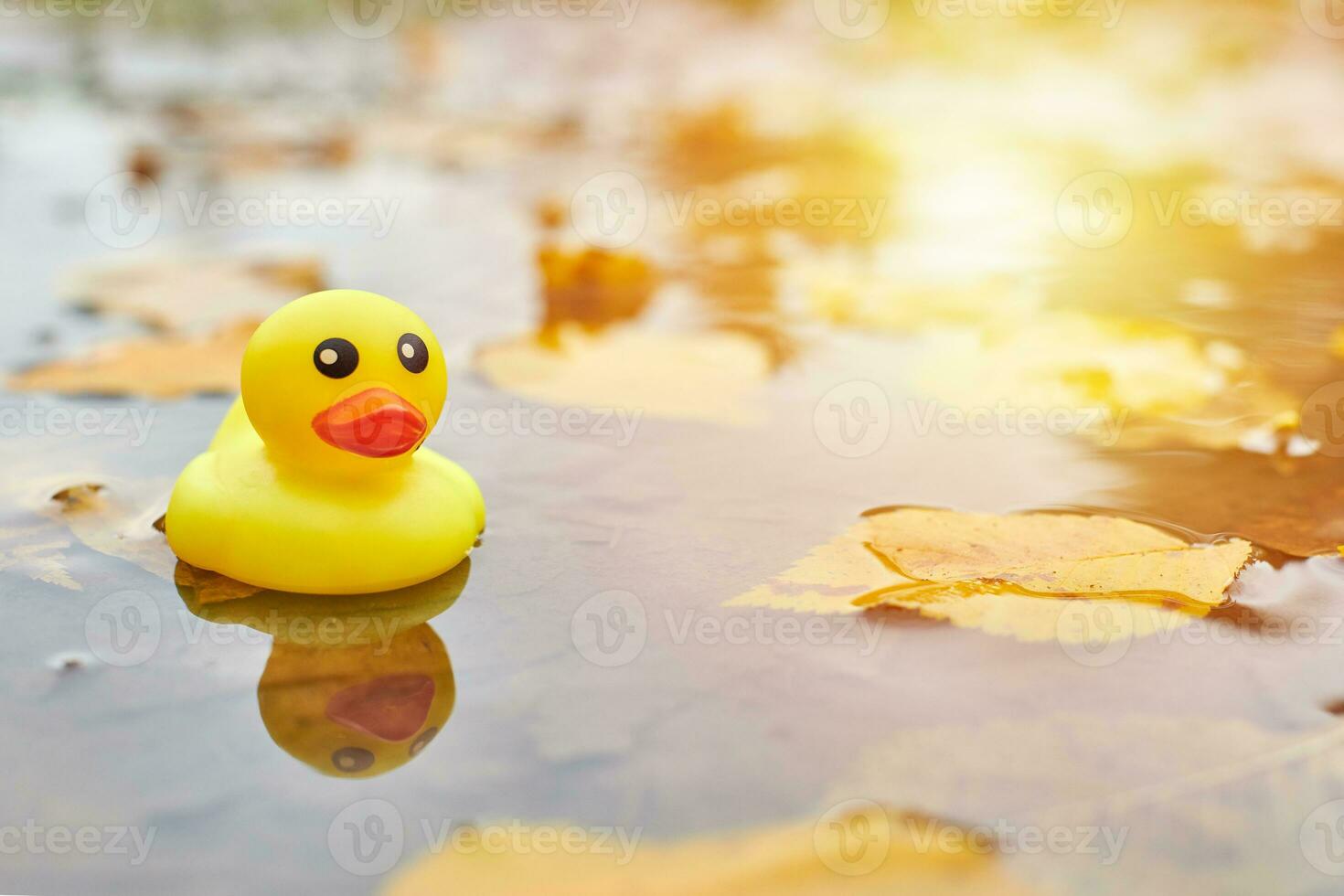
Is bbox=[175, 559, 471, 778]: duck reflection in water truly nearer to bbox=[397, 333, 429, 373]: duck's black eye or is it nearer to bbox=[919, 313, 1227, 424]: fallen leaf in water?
bbox=[397, 333, 429, 373]: duck's black eye

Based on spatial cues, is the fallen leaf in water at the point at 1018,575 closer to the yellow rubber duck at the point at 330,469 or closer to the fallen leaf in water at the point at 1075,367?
the yellow rubber duck at the point at 330,469

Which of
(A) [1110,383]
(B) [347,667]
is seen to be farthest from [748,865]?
(A) [1110,383]

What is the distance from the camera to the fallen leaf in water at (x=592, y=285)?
328cm

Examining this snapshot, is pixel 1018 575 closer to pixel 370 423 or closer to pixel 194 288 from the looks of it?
pixel 370 423

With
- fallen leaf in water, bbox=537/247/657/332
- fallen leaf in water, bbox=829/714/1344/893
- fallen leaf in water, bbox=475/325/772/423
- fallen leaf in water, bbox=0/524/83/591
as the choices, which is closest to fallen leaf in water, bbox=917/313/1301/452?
fallen leaf in water, bbox=475/325/772/423

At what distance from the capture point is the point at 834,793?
1358 millimetres

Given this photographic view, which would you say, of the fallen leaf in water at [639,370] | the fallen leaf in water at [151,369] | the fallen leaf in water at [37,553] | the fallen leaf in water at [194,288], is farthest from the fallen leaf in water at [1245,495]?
the fallen leaf in water at [194,288]

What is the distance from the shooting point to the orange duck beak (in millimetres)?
1674

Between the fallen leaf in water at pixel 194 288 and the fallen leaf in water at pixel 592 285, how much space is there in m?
0.74

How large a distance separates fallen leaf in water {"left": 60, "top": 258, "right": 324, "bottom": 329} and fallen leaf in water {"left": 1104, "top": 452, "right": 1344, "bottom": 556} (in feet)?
7.59

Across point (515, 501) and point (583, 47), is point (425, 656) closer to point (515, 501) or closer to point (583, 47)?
point (515, 501)

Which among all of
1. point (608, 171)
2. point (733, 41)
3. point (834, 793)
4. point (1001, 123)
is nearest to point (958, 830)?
point (834, 793)

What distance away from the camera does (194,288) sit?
3514mm

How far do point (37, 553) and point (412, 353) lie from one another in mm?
749
